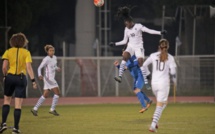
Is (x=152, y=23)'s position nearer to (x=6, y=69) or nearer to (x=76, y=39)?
(x=76, y=39)

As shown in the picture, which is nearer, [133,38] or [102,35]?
[133,38]

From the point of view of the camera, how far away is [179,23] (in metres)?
43.8

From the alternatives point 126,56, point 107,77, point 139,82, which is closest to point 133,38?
point 126,56

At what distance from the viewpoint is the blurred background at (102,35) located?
128 feet

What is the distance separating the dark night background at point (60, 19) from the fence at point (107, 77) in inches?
140

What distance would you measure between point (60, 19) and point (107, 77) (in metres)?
8.64

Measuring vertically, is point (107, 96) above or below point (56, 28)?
below

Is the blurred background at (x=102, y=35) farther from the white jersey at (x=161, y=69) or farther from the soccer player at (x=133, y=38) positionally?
the white jersey at (x=161, y=69)

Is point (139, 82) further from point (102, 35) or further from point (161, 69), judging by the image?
point (102, 35)

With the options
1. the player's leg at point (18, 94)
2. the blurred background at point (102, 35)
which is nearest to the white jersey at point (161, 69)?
the player's leg at point (18, 94)

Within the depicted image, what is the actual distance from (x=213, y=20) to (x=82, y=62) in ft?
28.8

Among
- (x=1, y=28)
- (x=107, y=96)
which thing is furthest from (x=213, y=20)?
(x=1, y=28)

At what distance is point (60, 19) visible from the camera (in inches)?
1861

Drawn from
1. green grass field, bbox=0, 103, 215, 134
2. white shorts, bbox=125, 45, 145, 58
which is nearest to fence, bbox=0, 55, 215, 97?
green grass field, bbox=0, 103, 215, 134
